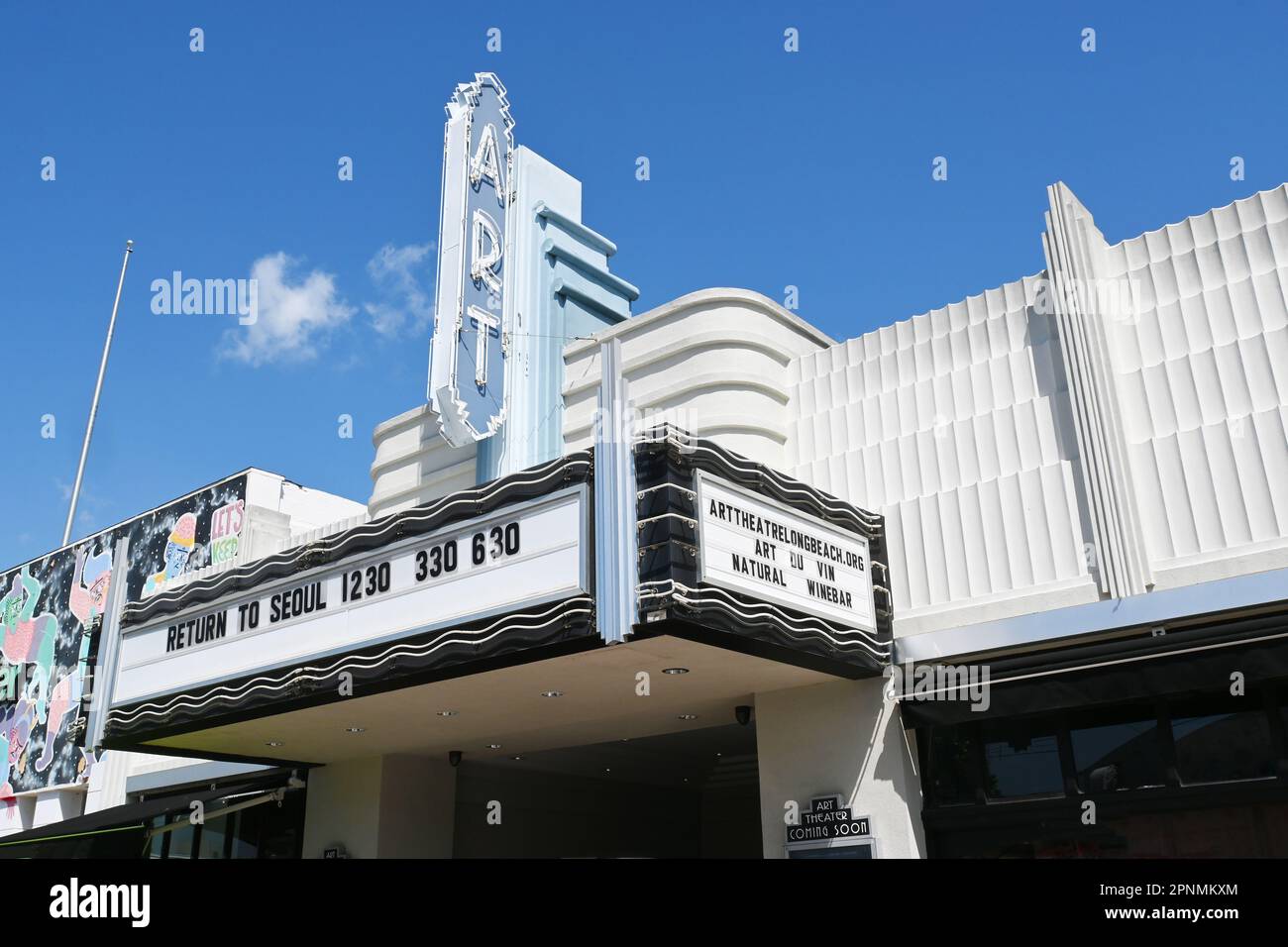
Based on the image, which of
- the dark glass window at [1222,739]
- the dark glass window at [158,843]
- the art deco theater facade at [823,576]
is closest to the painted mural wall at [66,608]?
the dark glass window at [158,843]

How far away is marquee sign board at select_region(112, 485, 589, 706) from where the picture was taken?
32.2 feet

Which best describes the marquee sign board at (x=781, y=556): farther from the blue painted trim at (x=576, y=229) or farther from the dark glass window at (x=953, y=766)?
the blue painted trim at (x=576, y=229)

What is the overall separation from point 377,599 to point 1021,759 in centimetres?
653

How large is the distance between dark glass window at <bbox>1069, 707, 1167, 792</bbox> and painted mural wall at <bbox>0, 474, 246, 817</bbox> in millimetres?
15853

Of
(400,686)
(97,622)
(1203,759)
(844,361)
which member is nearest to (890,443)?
(844,361)

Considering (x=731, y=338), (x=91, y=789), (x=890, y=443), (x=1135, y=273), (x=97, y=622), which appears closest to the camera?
(x=1135, y=273)

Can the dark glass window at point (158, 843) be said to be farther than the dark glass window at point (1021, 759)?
Yes

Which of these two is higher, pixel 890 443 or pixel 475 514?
pixel 890 443

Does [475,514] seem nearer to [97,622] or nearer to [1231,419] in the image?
[1231,419]

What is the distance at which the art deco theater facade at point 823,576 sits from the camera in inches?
373

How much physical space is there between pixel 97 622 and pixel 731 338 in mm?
10099

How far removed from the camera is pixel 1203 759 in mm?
9438

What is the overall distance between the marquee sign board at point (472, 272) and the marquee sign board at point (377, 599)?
3038mm

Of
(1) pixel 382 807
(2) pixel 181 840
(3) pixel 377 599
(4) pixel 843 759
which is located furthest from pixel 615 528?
(2) pixel 181 840
